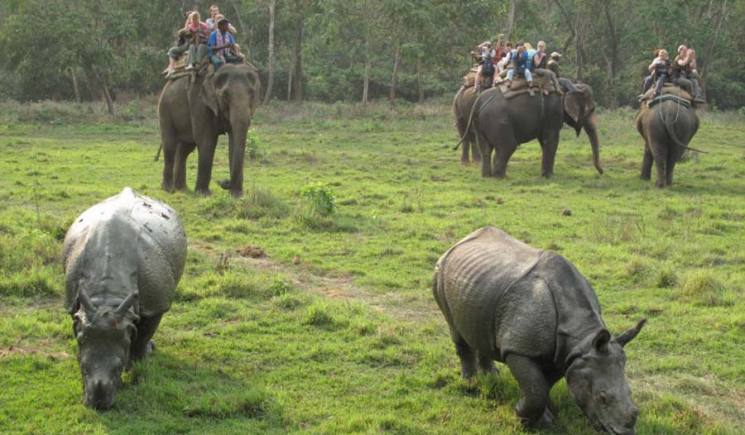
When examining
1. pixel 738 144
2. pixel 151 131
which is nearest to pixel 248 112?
pixel 151 131

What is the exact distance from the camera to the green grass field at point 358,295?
7.40 metres

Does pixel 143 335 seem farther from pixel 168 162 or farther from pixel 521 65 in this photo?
pixel 521 65

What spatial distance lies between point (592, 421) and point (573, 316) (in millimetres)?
744

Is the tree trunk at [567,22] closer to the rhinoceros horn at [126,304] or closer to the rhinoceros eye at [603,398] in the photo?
the rhinoceros horn at [126,304]

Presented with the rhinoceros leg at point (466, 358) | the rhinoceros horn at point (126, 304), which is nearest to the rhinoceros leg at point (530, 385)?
the rhinoceros leg at point (466, 358)

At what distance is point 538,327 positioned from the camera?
671cm

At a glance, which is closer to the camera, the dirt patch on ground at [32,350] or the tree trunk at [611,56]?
the dirt patch on ground at [32,350]

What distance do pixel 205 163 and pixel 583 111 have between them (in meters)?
9.10

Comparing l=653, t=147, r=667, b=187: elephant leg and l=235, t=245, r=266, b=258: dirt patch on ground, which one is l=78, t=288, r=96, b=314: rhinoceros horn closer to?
l=235, t=245, r=266, b=258: dirt patch on ground

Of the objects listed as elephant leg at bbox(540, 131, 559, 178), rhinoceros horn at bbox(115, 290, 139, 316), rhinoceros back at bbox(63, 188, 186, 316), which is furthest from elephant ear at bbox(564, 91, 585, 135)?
rhinoceros horn at bbox(115, 290, 139, 316)

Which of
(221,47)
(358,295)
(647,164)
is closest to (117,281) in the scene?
(358,295)

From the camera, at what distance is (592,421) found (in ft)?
21.3

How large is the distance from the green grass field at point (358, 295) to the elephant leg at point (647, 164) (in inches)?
11.2

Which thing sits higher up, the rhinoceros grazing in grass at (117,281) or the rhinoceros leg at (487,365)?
the rhinoceros grazing in grass at (117,281)
